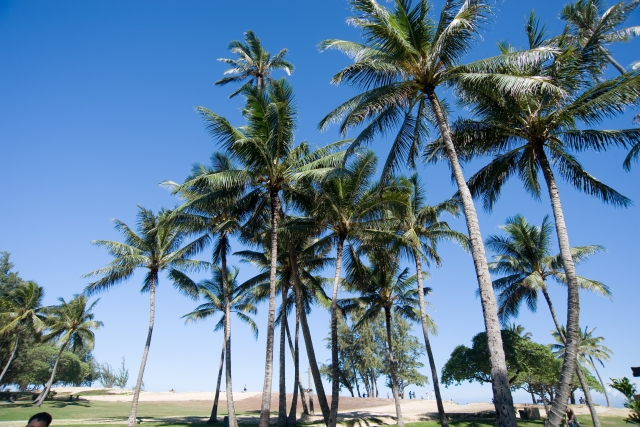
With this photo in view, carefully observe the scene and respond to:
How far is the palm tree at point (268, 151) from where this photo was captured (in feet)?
53.4

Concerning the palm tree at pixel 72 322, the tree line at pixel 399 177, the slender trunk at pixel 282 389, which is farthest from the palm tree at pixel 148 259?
the palm tree at pixel 72 322

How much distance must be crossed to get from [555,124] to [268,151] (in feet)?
33.3

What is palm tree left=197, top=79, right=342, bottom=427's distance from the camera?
16266 millimetres

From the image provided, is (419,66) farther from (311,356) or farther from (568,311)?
(311,356)

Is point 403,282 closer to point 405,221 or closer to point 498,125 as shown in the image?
point 405,221

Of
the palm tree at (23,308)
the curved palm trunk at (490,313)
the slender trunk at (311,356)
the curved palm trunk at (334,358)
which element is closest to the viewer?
the curved palm trunk at (490,313)

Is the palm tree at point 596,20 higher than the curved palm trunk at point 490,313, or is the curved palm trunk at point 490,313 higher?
the palm tree at point 596,20

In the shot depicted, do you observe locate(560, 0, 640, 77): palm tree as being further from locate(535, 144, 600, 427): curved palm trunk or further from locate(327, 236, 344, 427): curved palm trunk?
locate(327, 236, 344, 427): curved palm trunk

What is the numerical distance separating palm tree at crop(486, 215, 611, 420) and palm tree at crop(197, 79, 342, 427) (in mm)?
13856

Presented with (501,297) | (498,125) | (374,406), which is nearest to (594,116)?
(498,125)

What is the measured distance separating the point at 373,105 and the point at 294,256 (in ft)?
31.4

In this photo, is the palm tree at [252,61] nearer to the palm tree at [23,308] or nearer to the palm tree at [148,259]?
the palm tree at [148,259]

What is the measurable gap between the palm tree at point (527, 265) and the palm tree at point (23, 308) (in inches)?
1488

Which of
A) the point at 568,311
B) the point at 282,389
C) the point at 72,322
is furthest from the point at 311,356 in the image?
the point at 72,322
